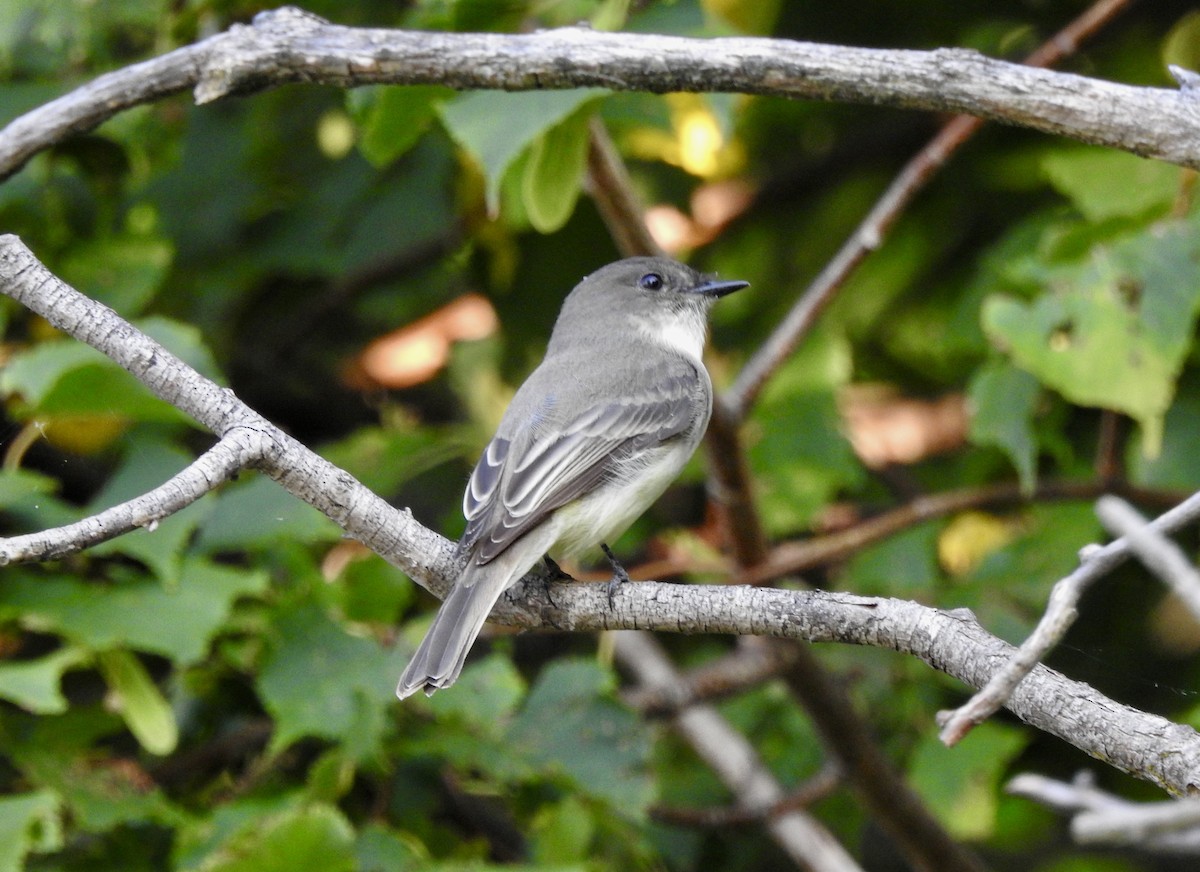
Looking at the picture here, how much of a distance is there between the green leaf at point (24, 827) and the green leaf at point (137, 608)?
0.39 meters

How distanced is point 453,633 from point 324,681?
1.02 metres

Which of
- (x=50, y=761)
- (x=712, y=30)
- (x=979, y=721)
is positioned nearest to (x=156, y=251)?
(x=50, y=761)

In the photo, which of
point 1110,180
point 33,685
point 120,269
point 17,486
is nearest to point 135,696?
point 33,685

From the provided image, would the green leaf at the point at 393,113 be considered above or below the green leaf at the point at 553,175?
above

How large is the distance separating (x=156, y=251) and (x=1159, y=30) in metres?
3.31

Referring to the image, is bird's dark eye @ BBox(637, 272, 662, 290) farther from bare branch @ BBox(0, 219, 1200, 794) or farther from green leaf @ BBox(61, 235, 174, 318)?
bare branch @ BBox(0, 219, 1200, 794)

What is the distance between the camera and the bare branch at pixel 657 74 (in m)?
2.36

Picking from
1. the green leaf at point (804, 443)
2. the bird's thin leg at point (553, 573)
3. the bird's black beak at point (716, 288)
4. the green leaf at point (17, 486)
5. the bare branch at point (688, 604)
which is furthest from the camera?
the green leaf at point (804, 443)

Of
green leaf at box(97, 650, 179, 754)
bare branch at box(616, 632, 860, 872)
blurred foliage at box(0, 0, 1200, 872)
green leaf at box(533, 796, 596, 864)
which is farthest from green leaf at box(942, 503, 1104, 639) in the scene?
green leaf at box(97, 650, 179, 754)

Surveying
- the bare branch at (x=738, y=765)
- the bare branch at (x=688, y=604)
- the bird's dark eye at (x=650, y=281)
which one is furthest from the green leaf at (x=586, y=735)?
the bird's dark eye at (x=650, y=281)

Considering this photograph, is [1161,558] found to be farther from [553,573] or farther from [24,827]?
[24,827]

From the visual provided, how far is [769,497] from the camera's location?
4.45m

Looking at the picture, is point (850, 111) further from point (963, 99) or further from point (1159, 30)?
point (963, 99)

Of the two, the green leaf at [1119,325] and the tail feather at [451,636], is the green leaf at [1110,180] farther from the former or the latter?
the tail feather at [451,636]
